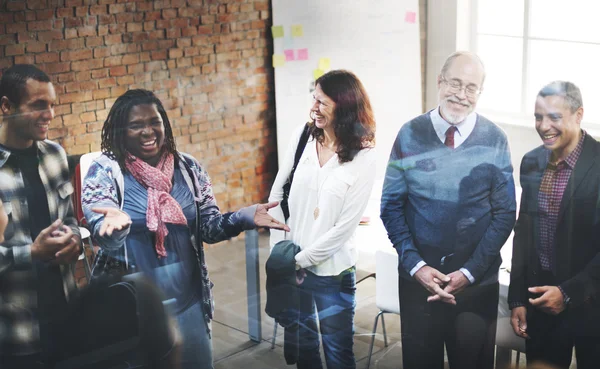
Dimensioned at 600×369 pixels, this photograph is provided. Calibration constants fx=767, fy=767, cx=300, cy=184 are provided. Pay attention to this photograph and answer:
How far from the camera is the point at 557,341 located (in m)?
3.03

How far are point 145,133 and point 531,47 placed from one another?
1.49 meters

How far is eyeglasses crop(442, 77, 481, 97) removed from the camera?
288 cm

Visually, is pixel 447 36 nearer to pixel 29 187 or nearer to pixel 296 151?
pixel 296 151

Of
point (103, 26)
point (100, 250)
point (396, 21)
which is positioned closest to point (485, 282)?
point (396, 21)

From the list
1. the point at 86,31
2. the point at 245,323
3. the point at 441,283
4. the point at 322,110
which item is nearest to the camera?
the point at 86,31

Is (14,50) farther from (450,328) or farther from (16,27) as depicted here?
(450,328)

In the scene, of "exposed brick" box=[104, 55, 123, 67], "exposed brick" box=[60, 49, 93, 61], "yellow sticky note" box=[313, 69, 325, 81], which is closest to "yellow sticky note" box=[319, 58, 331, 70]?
"yellow sticky note" box=[313, 69, 325, 81]

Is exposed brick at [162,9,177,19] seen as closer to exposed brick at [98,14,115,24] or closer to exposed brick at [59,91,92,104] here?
exposed brick at [98,14,115,24]

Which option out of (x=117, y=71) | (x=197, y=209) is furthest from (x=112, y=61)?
(x=197, y=209)

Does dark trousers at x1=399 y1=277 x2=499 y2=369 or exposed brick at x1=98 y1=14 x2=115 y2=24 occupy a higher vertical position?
exposed brick at x1=98 y1=14 x2=115 y2=24

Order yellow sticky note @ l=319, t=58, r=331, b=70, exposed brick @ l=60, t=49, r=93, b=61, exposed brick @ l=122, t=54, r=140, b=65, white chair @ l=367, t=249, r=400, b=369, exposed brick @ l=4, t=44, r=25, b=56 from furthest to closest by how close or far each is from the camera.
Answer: white chair @ l=367, t=249, r=400, b=369
yellow sticky note @ l=319, t=58, r=331, b=70
exposed brick @ l=122, t=54, r=140, b=65
exposed brick @ l=60, t=49, r=93, b=61
exposed brick @ l=4, t=44, r=25, b=56

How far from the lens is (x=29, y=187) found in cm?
271

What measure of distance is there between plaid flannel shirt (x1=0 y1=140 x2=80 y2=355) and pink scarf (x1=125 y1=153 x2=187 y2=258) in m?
0.25

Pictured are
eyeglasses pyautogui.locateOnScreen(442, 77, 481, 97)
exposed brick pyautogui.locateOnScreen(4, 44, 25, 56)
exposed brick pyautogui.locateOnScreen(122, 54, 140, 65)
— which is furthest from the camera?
eyeglasses pyautogui.locateOnScreen(442, 77, 481, 97)
